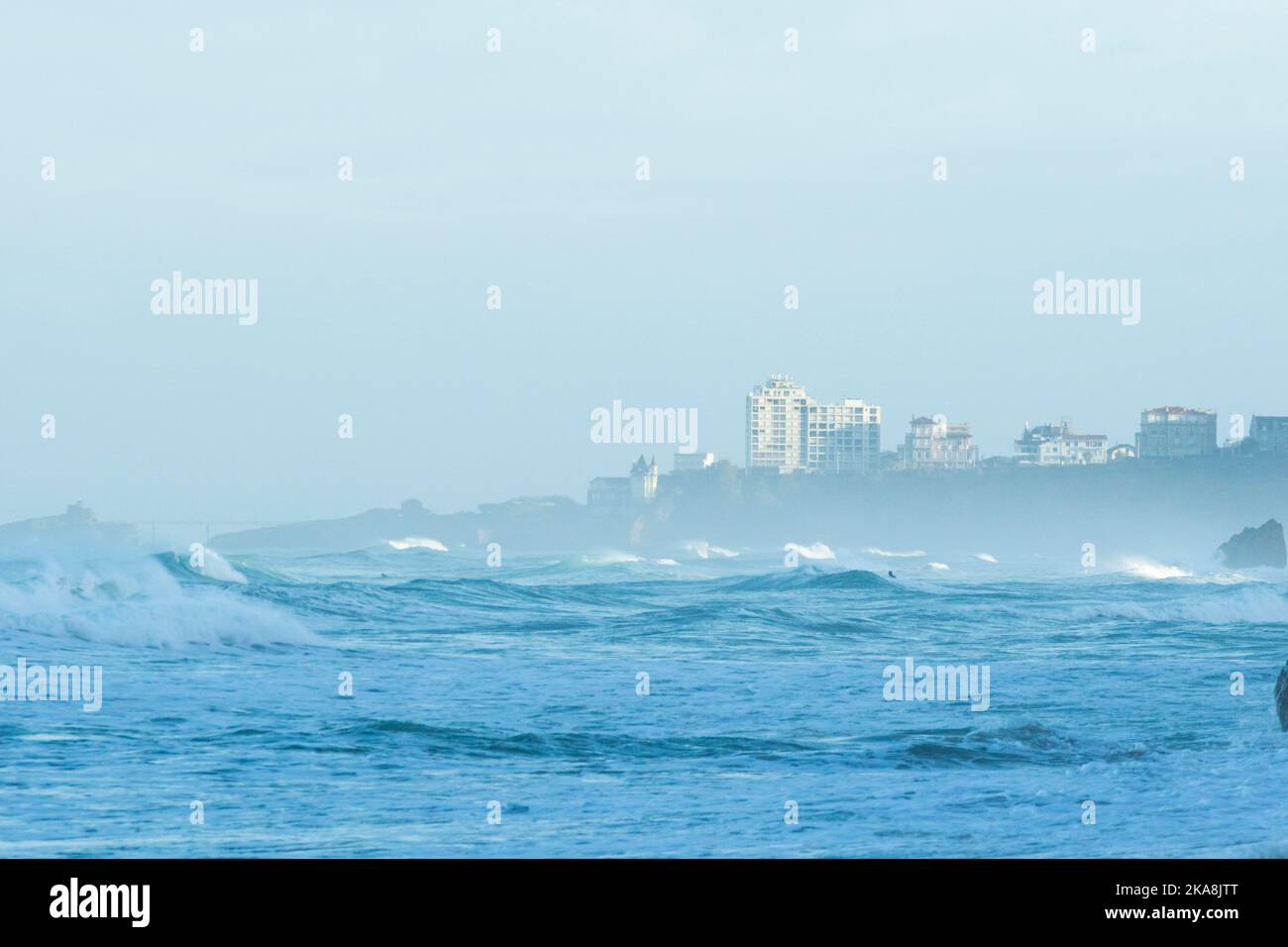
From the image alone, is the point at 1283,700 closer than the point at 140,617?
Yes

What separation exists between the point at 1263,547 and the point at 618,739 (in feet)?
250

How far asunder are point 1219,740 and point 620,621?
2272 cm

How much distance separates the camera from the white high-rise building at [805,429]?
594 ft

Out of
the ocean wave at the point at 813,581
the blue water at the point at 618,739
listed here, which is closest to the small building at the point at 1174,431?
the ocean wave at the point at 813,581

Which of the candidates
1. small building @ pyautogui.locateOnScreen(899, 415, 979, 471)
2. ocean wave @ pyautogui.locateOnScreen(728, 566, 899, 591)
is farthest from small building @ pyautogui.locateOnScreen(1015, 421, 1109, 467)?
ocean wave @ pyautogui.locateOnScreen(728, 566, 899, 591)

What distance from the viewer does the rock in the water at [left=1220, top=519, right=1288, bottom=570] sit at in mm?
83062

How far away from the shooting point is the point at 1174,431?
5812 inches

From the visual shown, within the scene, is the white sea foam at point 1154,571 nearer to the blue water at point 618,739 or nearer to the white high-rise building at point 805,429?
the blue water at point 618,739

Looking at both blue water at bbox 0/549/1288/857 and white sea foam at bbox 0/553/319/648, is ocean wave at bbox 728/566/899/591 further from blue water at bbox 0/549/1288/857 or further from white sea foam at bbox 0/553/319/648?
white sea foam at bbox 0/553/319/648
